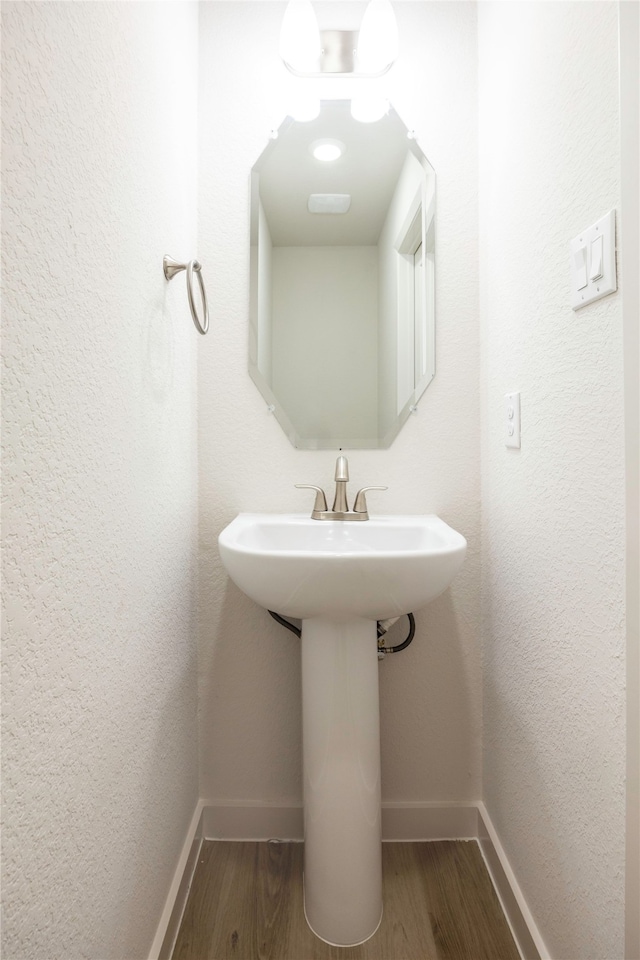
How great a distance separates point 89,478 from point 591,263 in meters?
0.78

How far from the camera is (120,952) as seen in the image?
76cm

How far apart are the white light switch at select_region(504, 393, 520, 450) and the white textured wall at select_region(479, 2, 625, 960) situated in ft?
0.08

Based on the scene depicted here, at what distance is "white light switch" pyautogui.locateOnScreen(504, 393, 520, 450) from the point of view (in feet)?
3.52

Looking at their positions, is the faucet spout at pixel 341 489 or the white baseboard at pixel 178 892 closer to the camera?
the white baseboard at pixel 178 892

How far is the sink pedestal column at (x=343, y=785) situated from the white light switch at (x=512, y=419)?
492 mm

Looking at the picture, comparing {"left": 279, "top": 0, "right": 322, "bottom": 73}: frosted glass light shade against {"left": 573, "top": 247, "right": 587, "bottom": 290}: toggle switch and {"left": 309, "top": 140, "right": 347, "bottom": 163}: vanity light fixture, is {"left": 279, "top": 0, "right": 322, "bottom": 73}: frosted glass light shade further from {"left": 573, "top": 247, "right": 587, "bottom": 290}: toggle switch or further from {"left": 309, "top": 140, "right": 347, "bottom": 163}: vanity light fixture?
{"left": 573, "top": 247, "right": 587, "bottom": 290}: toggle switch

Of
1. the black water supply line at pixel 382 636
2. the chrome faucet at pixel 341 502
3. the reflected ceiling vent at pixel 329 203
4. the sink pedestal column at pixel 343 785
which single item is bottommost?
the sink pedestal column at pixel 343 785

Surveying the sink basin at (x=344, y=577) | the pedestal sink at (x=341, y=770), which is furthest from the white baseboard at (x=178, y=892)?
the sink basin at (x=344, y=577)

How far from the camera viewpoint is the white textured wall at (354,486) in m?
1.32

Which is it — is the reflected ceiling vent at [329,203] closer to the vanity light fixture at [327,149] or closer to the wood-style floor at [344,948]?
the vanity light fixture at [327,149]

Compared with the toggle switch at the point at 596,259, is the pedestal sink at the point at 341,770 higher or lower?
lower

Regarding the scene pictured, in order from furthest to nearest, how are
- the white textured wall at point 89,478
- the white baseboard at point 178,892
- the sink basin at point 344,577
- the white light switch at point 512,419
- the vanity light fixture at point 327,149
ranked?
the vanity light fixture at point 327,149
the white light switch at point 512,419
the white baseboard at point 178,892
the sink basin at point 344,577
the white textured wall at point 89,478

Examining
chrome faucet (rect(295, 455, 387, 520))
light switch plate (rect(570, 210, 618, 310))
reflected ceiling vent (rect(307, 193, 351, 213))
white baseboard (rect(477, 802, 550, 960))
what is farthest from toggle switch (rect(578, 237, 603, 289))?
white baseboard (rect(477, 802, 550, 960))

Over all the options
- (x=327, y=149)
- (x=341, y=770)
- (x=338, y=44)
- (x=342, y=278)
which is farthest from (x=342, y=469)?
(x=338, y=44)
